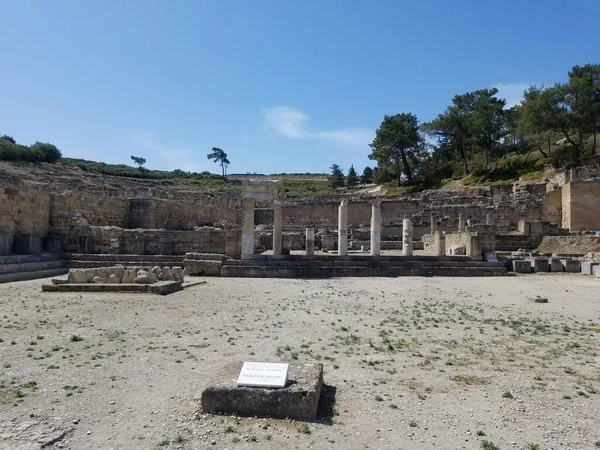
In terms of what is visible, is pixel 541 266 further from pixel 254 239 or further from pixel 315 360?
pixel 315 360

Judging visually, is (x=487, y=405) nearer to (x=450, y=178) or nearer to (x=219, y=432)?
(x=219, y=432)

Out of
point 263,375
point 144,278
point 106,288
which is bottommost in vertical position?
point 263,375

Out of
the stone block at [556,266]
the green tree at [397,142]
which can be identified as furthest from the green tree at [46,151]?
the stone block at [556,266]

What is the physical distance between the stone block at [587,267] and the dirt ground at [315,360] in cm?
759

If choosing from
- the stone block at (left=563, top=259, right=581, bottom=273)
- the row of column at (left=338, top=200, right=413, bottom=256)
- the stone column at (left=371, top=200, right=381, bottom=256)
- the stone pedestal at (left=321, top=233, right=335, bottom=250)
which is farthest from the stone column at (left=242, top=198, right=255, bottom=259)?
the stone block at (left=563, top=259, right=581, bottom=273)

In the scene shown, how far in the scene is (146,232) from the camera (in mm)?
21891

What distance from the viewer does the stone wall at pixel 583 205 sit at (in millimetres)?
28406

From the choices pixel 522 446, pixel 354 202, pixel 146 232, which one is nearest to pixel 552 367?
pixel 522 446

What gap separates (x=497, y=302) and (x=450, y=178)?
4058 centimetres

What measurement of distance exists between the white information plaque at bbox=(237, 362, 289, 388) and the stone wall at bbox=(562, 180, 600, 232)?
29.3 meters

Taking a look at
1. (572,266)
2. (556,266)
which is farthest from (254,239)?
(572,266)

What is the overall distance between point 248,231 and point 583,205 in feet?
69.6

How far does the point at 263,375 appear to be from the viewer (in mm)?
4590

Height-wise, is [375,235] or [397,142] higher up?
[397,142]
